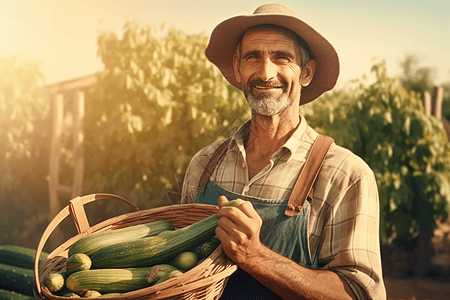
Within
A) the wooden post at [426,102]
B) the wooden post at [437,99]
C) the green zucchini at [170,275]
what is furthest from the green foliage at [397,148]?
the green zucchini at [170,275]

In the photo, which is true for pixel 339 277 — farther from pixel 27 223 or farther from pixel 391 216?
pixel 27 223

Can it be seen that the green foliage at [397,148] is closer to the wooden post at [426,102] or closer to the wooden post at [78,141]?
the wooden post at [426,102]

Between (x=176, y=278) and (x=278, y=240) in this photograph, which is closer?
(x=176, y=278)

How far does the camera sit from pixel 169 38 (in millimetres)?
7629

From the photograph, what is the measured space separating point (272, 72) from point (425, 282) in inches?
260

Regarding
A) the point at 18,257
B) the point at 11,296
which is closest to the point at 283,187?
the point at 11,296

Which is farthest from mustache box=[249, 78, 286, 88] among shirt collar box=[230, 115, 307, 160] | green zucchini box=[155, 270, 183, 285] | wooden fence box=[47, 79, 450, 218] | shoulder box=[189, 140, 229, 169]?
wooden fence box=[47, 79, 450, 218]

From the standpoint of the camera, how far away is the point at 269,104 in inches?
106

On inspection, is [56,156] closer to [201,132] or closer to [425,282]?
[201,132]

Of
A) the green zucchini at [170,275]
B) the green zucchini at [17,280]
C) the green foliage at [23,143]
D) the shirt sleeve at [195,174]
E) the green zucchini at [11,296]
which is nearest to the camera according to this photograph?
the green zucchini at [170,275]

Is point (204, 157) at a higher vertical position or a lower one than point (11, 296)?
higher

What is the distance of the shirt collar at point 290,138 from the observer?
2617 millimetres

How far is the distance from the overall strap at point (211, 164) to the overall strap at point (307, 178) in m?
0.64

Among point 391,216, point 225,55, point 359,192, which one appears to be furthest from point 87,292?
point 391,216
